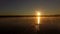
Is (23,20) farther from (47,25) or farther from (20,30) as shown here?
(47,25)

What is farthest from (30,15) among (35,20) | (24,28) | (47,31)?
(47,31)

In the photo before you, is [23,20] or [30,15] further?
[23,20]

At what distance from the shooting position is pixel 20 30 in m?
2.23

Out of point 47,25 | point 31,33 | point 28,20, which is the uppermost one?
point 28,20

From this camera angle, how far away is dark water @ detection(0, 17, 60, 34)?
2.18m

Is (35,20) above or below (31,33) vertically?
above

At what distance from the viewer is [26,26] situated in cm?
225

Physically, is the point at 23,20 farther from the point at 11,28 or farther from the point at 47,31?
the point at 47,31

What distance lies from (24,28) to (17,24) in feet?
0.64

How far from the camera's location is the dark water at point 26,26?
7.14ft

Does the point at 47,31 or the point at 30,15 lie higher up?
the point at 30,15

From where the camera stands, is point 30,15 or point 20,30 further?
point 20,30

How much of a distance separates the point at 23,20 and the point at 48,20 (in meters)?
0.60

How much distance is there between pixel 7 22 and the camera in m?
2.23
